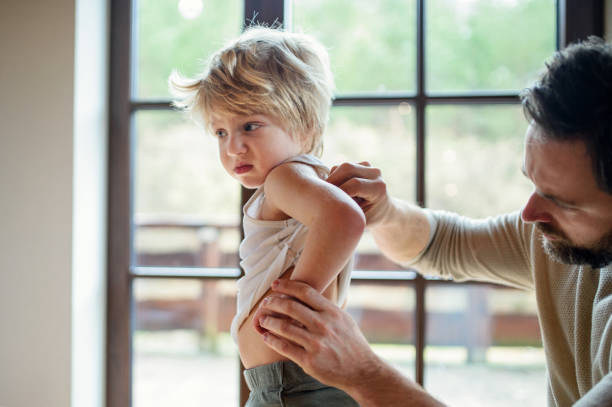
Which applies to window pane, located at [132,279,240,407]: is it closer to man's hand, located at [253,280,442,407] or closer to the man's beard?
man's hand, located at [253,280,442,407]

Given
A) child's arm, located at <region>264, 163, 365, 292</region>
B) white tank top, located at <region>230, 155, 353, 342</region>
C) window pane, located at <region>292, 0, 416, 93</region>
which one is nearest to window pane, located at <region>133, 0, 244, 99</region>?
window pane, located at <region>292, 0, 416, 93</region>

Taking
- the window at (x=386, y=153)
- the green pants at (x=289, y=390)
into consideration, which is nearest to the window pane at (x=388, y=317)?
the window at (x=386, y=153)

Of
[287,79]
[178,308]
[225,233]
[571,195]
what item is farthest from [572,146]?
[178,308]

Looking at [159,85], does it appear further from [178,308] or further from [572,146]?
[572,146]

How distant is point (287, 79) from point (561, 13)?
3.23ft

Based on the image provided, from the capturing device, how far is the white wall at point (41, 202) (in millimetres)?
1495

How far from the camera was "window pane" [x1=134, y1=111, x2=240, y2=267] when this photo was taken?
1.76 metres

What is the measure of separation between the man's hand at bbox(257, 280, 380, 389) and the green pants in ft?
0.24

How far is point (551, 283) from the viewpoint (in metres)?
1.23

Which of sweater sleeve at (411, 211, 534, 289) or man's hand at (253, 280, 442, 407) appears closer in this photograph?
man's hand at (253, 280, 442, 407)

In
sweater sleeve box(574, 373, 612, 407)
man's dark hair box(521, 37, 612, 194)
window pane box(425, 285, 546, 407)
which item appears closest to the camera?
sweater sleeve box(574, 373, 612, 407)

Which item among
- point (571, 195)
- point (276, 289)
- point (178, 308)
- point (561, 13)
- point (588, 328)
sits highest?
point (561, 13)

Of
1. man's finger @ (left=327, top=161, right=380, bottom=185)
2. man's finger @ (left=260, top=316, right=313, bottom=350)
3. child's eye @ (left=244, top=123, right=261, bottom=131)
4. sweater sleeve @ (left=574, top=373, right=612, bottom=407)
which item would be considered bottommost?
sweater sleeve @ (left=574, top=373, right=612, bottom=407)

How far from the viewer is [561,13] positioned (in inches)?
59.9
